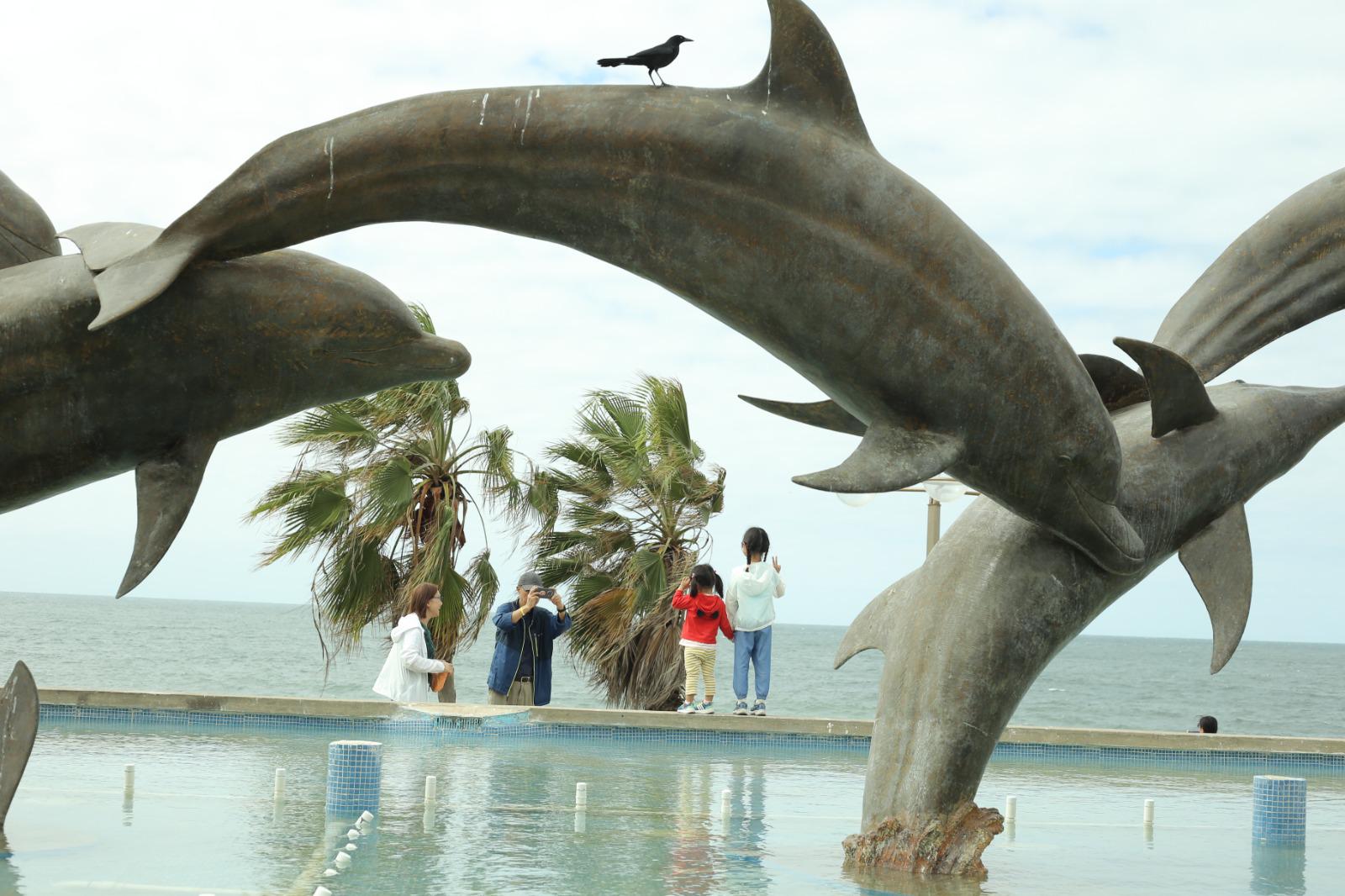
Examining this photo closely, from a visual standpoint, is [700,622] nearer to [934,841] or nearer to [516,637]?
[516,637]

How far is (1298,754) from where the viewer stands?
13086 millimetres

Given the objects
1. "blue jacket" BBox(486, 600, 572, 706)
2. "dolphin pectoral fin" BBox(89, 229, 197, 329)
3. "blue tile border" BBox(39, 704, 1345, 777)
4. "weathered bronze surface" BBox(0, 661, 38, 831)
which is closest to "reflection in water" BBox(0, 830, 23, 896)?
"weathered bronze surface" BBox(0, 661, 38, 831)

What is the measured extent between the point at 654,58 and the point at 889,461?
1.64 metres

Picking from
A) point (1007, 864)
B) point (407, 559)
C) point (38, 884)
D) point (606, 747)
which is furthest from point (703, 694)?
point (38, 884)

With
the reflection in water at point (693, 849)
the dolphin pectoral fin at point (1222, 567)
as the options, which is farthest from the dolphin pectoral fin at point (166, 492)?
the dolphin pectoral fin at point (1222, 567)

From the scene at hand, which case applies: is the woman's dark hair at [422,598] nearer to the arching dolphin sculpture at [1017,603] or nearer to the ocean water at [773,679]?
the arching dolphin sculpture at [1017,603]

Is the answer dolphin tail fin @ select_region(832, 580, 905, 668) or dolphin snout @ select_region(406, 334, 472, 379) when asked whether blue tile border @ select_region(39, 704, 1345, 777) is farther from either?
dolphin snout @ select_region(406, 334, 472, 379)

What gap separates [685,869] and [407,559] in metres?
8.78

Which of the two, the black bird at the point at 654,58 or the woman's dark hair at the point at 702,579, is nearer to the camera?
the black bird at the point at 654,58

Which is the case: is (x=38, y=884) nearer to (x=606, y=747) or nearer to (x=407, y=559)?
(x=606, y=747)

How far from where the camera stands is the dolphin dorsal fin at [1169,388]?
561 centimetres

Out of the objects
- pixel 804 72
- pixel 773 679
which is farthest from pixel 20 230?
pixel 773 679

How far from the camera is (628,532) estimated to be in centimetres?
1600

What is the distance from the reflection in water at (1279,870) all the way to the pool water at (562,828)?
0.08ft
